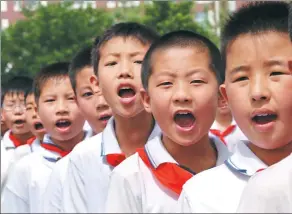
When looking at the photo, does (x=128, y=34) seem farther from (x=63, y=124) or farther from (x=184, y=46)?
(x=63, y=124)

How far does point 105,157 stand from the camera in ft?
10.7

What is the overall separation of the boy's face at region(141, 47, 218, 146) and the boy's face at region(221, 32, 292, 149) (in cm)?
35

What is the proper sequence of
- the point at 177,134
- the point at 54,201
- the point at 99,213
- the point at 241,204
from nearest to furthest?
the point at 241,204, the point at 177,134, the point at 99,213, the point at 54,201

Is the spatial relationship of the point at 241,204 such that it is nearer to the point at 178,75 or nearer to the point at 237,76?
the point at 237,76

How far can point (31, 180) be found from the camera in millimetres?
4367

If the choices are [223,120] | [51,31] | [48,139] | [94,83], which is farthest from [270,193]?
[51,31]

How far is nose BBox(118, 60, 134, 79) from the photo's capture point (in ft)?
10.4

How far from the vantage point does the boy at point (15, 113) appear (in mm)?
6043

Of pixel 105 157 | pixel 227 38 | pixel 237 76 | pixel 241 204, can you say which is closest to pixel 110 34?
pixel 105 157

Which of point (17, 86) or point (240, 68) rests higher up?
point (17, 86)

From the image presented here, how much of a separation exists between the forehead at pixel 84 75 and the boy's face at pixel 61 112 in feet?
0.63

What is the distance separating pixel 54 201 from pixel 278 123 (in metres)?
1.74

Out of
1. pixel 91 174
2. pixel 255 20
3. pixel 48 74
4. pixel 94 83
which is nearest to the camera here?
pixel 255 20

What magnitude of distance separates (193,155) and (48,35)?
64.9 feet
